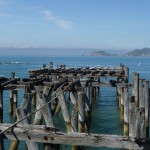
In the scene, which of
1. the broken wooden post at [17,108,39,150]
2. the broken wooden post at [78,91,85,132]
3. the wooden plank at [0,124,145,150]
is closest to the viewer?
the wooden plank at [0,124,145,150]

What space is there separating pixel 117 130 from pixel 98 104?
39.1 feet

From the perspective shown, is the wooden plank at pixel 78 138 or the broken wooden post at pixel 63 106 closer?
the wooden plank at pixel 78 138

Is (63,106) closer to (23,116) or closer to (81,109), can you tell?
(81,109)

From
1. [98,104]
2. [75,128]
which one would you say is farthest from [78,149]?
[98,104]

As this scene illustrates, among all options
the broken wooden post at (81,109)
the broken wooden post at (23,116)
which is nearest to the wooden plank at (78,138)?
the broken wooden post at (23,116)

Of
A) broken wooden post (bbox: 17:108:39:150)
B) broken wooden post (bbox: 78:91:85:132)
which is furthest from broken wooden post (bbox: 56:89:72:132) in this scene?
broken wooden post (bbox: 17:108:39:150)

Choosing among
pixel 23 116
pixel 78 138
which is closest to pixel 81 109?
pixel 23 116

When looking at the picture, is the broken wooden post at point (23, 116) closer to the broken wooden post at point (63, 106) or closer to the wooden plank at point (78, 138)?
the wooden plank at point (78, 138)

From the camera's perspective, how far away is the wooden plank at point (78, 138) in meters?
8.91

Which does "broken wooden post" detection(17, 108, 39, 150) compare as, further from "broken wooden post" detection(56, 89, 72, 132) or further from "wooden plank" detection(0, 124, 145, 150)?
"broken wooden post" detection(56, 89, 72, 132)

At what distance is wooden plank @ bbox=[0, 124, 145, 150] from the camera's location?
29.2 ft

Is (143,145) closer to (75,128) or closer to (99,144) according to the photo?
(99,144)

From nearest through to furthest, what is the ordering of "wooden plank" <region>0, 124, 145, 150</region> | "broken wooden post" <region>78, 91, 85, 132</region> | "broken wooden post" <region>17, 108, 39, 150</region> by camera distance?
"wooden plank" <region>0, 124, 145, 150</region> < "broken wooden post" <region>17, 108, 39, 150</region> < "broken wooden post" <region>78, 91, 85, 132</region>

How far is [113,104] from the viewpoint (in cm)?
3528
